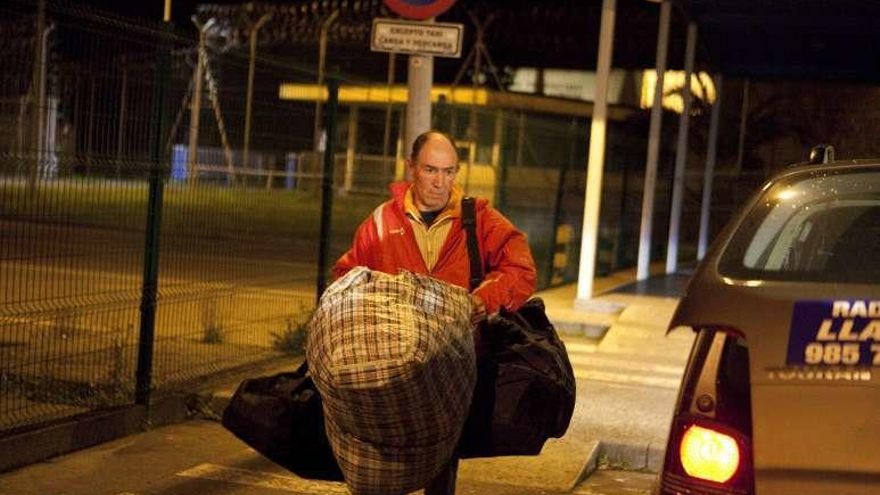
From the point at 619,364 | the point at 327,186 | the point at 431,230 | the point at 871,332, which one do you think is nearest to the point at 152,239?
the point at 327,186

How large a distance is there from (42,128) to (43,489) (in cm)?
183

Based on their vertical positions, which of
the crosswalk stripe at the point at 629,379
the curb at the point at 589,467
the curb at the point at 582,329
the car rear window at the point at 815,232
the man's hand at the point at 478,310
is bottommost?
the curb at the point at 589,467

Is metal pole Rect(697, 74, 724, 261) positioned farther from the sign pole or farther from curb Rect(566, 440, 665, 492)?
curb Rect(566, 440, 665, 492)

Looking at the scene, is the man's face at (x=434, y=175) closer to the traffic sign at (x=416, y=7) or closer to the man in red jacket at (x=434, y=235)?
the man in red jacket at (x=434, y=235)

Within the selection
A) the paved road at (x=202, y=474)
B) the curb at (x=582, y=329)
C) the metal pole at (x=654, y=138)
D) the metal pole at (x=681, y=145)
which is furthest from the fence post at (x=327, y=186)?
the metal pole at (x=681, y=145)

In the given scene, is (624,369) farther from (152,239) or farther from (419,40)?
(152,239)

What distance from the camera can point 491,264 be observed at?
15.5ft

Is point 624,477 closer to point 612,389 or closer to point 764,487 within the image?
point 612,389

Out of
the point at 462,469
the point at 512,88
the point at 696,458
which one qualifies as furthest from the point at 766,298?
the point at 512,88

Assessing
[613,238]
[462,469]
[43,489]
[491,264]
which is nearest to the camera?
[491,264]

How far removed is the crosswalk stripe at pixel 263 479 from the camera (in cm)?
658

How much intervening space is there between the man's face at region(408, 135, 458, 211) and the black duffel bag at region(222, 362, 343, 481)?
83cm

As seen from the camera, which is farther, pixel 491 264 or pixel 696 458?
pixel 491 264

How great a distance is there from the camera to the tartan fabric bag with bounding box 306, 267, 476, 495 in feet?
12.9
